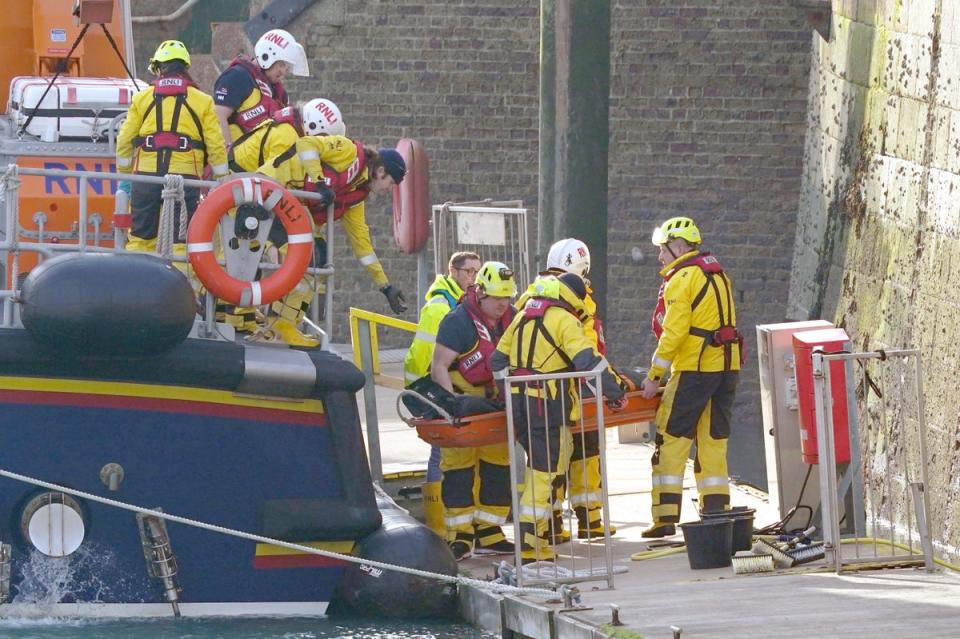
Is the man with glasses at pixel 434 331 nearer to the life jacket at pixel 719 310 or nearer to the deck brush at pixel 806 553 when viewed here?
the life jacket at pixel 719 310

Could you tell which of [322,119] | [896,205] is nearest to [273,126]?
[322,119]

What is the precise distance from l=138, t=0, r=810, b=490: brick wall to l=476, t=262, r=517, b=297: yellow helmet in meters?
7.94

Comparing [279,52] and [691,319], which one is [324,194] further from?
[691,319]

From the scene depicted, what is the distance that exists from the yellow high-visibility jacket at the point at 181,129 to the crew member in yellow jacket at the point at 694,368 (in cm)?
223

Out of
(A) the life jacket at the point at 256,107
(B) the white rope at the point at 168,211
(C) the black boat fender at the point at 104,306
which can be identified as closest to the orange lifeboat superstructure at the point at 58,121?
(A) the life jacket at the point at 256,107

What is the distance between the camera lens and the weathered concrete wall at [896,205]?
31.8 feet

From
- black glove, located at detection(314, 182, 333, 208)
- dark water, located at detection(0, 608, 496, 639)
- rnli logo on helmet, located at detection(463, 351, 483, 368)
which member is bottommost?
dark water, located at detection(0, 608, 496, 639)

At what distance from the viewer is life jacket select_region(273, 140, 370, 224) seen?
30.9 ft

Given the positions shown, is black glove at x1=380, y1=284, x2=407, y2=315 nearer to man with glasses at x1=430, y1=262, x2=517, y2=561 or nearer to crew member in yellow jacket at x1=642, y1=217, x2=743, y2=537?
man with glasses at x1=430, y1=262, x2=517, y2=561

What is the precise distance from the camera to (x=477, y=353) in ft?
30.6

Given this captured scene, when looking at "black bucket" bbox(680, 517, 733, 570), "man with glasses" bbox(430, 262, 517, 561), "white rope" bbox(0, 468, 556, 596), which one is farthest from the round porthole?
"black bucket" bbox(680, 517, 733, 570)

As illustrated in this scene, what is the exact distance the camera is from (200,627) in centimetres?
835

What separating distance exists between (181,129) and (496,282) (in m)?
1.74

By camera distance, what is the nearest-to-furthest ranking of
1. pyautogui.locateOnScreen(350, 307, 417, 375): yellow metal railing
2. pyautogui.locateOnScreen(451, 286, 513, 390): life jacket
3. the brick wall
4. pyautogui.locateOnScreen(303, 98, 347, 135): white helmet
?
pyautogui.locateOnScreen(451, 286, 513, 390): life jacket → pyautogui.locateOnScreen(303, 98, 347, 135): white helmet → pyautogui.locateOnScreen(350, 307, 417, 375): yellow metal railing → the brick wall
